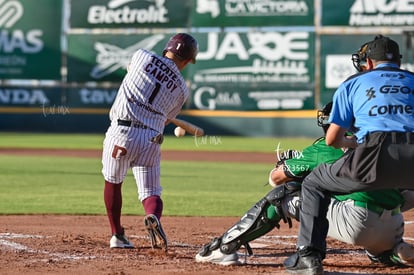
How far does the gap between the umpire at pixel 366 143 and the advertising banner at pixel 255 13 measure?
20309 millimetres

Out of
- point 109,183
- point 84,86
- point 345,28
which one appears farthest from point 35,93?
point 109,183

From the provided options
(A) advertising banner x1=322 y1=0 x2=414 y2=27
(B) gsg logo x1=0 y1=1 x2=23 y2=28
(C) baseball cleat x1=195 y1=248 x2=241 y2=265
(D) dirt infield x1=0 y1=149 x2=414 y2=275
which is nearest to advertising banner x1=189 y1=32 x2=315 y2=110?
(A) advertising banner x1=322 y1=0 x2=414 y2=27

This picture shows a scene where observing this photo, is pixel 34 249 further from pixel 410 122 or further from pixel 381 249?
pixel 410 122

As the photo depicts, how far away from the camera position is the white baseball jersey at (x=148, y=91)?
6.84 m

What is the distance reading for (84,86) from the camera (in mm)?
27234

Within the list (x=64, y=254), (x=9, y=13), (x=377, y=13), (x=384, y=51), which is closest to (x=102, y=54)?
(x=9, y=13)

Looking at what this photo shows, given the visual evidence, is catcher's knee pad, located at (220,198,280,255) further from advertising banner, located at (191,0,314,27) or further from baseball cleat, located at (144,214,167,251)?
advertising banner, located at (191,0,314,27)

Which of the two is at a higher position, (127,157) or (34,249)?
(127,157)

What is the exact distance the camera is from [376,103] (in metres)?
5.33

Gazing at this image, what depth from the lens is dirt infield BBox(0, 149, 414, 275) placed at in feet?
19.4

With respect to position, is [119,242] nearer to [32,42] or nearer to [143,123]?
[143,123]

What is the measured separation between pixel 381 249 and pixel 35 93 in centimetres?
2274

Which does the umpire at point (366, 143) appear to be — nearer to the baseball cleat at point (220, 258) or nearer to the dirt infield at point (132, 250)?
the dirt infield at point (132, 250)

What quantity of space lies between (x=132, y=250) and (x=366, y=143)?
2322 millimetres
